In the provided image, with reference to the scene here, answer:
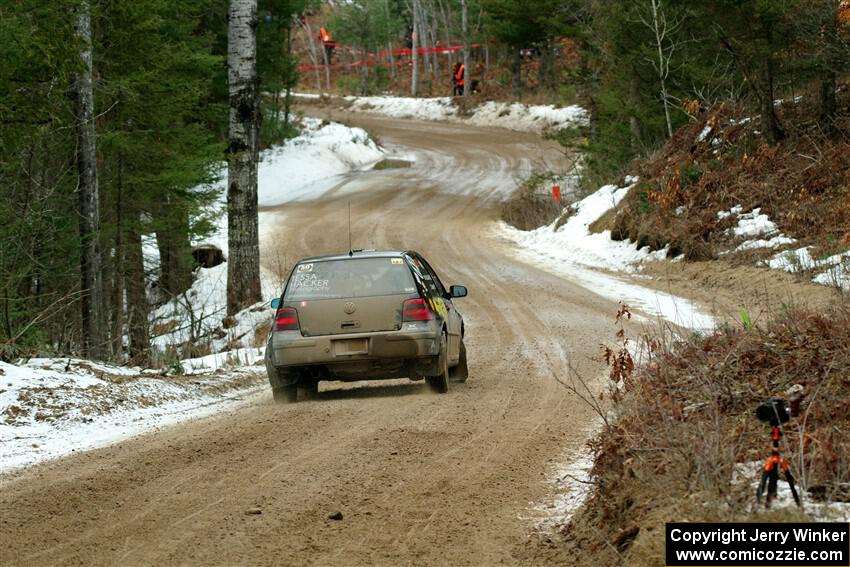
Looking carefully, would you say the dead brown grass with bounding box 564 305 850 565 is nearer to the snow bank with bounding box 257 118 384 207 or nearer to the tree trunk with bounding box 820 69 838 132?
the tree trunk with bounding box 820 69 838 132

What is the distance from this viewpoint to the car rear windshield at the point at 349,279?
39.0 feet

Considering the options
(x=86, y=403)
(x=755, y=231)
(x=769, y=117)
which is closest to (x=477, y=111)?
(x=769, y=117)

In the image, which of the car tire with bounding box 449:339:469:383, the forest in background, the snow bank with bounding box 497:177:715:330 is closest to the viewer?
the car tire with bounding box 449:339:469:383

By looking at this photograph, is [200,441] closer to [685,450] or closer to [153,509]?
[153,509]

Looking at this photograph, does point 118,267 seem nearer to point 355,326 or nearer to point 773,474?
point 355,326

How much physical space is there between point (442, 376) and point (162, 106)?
34.5ft

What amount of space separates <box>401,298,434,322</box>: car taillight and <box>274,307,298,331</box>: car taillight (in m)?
1.15

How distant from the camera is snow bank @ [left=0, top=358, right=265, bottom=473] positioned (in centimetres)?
945

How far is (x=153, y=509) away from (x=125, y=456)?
6.12ft

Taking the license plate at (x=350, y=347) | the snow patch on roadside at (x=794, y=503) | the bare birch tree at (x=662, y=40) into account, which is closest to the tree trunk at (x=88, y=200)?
the license plate at (x=350, y=347)

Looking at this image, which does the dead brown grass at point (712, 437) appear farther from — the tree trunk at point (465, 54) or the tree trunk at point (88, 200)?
the tree trunk at point (465, 54)

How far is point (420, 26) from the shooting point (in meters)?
92.2

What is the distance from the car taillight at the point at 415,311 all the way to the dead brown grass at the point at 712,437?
11.6 feet

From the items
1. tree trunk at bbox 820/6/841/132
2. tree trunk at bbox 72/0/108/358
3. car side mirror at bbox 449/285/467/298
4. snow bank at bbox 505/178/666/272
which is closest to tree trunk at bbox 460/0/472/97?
snow bank at bbox 505/178/666/272
